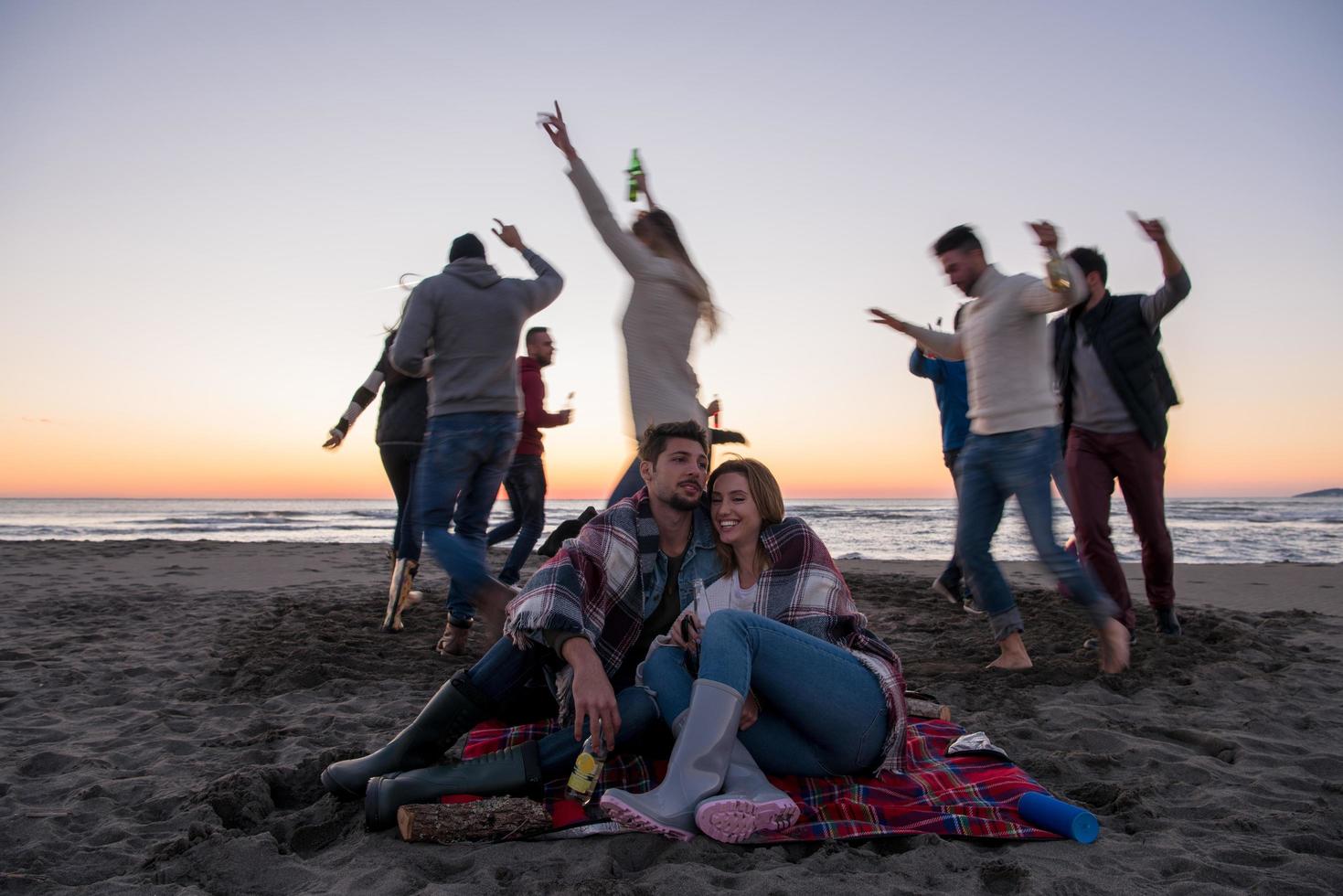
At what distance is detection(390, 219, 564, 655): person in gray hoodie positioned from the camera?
3.96 m

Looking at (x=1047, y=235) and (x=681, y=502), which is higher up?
(x=1047, y=235)

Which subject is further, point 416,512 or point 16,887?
point 416,512

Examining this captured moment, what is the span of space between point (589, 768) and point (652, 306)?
1732mm

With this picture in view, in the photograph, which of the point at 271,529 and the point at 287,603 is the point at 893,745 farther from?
the point at 271,529

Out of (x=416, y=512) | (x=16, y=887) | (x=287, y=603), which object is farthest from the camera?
(x=287, y=603)

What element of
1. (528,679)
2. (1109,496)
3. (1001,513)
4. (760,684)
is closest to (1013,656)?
(1001,513)

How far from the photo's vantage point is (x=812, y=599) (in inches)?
98.9

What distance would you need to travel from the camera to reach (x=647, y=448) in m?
2.72

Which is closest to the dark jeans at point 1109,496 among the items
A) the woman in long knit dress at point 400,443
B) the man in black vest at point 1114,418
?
the man in black vest at point 1114,418

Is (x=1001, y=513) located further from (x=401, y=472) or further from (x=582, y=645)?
(x=401, y=472)

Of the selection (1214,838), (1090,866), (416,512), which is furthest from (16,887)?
(1214,838)

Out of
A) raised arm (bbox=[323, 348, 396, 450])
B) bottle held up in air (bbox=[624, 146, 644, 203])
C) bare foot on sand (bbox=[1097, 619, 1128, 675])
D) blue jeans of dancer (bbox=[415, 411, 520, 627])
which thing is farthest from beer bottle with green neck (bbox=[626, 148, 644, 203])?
bare foot on sand (bbox=[1097, 619, 1128, 675])

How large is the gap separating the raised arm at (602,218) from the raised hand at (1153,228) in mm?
2286

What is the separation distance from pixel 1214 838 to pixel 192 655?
4.53 metres
